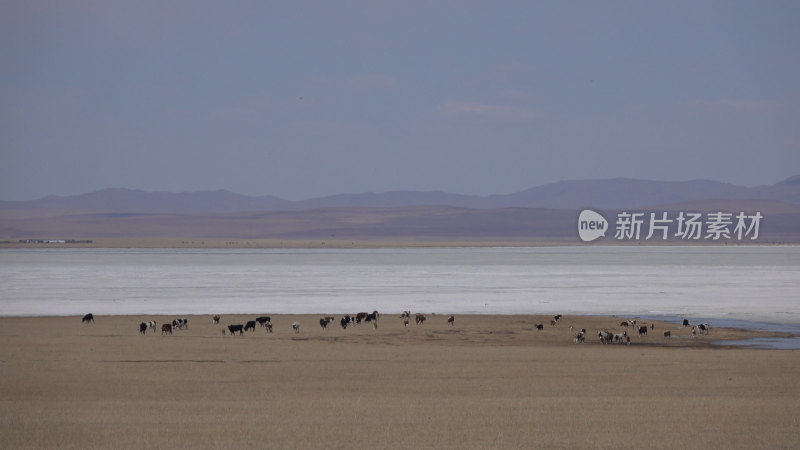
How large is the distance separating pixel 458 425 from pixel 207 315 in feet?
66.9

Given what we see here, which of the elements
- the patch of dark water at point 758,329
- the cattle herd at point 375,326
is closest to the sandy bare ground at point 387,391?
the cattle herd at point 375,326

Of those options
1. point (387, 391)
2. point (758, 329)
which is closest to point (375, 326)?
point (758, 329)

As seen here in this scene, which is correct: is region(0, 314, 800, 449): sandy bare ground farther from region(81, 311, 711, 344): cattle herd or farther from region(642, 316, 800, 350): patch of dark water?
region(642, 316, 800, 350): patch of dark water

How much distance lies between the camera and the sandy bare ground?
519 inches

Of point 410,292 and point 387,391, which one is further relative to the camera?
point 410,292

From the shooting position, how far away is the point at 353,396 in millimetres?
16766

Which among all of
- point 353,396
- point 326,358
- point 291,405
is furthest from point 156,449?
point 326,358

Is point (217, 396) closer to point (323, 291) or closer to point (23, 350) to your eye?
point (23, 350)

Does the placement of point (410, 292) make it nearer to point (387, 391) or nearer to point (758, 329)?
point (758, 329)

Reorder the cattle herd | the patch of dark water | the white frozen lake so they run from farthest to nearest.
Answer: the white frozen lake, the cattle herd, the patch of dark water

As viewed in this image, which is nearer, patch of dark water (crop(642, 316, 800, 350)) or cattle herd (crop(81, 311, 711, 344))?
patch of dark water (crop(642, 316, 800, 350))

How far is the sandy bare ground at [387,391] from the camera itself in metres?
13.2

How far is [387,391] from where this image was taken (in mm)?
17328

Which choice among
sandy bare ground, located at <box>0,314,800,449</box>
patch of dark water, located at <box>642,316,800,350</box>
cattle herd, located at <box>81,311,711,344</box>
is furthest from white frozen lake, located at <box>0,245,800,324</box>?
sandy bare ground, located at <box>0,314,800,449</box>
